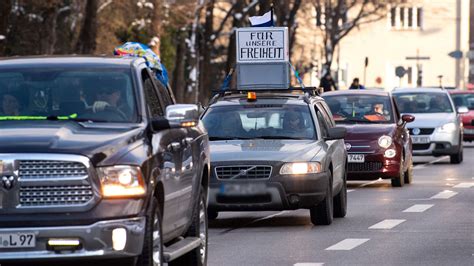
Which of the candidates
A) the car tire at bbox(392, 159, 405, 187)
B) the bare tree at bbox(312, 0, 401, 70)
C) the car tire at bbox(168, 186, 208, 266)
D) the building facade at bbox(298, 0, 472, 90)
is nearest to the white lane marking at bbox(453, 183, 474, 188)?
the car tire at bbox(392, 159, 405, 187)

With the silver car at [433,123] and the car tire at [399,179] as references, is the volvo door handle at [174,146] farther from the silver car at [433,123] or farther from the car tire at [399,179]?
the silver car at [433,123]

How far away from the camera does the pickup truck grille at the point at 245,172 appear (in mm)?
17891

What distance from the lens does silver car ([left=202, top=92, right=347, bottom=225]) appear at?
17844mm

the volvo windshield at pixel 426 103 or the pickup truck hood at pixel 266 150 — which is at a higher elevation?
the pickup truck hood at pixel 266 150

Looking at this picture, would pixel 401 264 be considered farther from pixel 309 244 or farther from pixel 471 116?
pixel 471 116

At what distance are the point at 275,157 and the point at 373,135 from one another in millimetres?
8473

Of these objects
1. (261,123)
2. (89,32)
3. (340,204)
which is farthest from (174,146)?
(89,32)

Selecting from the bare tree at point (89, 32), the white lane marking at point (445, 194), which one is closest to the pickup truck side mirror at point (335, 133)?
the white lane marking at point (445, 194)

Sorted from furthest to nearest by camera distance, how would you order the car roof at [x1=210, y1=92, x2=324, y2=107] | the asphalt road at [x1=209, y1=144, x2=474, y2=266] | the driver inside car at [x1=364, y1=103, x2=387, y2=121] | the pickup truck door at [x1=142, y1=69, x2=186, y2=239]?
the driver inside car at [x1=364, y1=103, x2=387, y2=121] < the car roof at [x1=210, y1=92, x2=324, y2=107] < the asphalt road at [x1=209, y1=144, x2=474, y2=266] < the pickup truck door at [x1=142, y1=69, x2=186, y2=239]

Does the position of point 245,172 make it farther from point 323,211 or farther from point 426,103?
point 426,103

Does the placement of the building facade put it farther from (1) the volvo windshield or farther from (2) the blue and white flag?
(2) the blue and white flag

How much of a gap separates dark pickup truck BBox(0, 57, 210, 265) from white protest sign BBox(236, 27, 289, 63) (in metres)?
19.2

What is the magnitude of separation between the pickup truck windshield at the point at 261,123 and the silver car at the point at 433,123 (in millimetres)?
15371

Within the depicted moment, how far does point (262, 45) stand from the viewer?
31.9 m
